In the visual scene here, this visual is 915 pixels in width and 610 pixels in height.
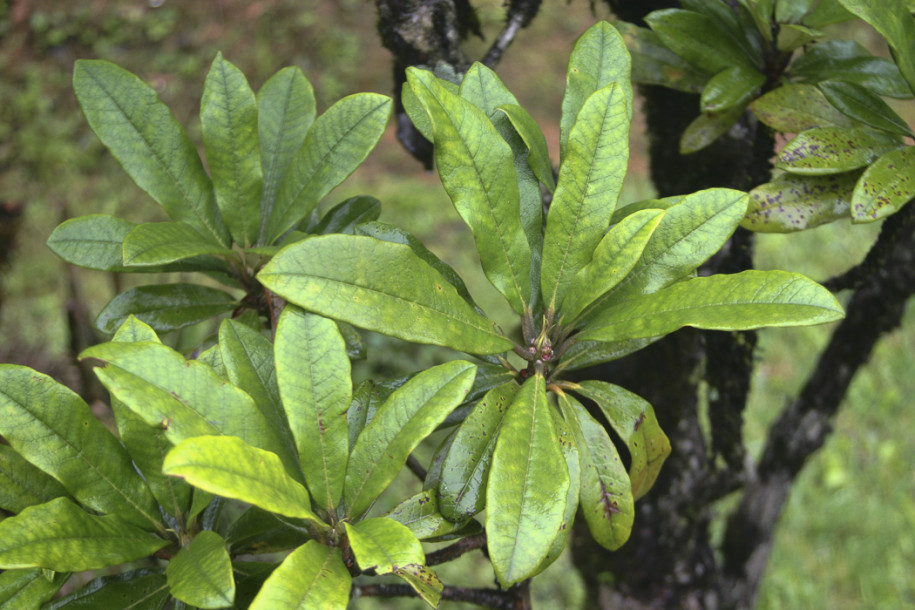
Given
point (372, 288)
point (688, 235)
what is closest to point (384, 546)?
point (372, 288)

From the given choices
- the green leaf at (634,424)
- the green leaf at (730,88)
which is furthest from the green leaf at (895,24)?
the green leaf at (634,424)

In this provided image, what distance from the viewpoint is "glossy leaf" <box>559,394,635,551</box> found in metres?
0.77

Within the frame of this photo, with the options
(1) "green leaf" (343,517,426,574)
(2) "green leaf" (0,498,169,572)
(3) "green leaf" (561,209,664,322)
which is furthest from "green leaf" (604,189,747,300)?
(2) "green leaf" (0,498,169,572)

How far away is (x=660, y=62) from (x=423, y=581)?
0.80 m

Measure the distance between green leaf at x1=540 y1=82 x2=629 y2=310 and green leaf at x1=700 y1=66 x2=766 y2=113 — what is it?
0.26m

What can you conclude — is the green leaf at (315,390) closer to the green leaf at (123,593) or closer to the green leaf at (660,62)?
the green leaf at (123,593)

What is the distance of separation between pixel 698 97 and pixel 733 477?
2.50 ft

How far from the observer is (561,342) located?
2.71 ft

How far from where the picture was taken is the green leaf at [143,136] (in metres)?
0.85

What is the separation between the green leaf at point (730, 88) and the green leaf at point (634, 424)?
0.42 metres

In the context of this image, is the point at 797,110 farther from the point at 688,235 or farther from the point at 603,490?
the point at 603,490

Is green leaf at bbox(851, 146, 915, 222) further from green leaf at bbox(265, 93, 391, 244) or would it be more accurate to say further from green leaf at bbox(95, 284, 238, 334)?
green leaf at bbox(95, 284, 238, 334)

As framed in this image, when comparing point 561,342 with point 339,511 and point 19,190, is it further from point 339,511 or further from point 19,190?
point 19,190

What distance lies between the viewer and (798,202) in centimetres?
88
